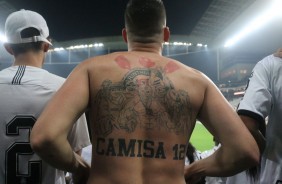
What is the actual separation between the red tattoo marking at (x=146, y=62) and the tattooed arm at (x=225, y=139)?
28 cm

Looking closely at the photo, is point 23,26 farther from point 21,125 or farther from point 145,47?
point 145,47

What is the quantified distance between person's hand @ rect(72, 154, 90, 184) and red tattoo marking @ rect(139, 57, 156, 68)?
0.53 meters

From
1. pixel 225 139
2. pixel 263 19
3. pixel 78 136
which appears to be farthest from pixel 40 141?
pixel 263 19

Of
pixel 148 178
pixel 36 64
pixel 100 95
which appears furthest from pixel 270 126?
pixel 36 64

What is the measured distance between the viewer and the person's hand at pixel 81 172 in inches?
59.5

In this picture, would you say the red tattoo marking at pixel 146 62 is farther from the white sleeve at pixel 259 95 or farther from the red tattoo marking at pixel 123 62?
the white sleeve at pixel 259 95

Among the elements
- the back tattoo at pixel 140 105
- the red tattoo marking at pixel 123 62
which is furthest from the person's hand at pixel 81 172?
the red tattoo marking at pixel 123 62

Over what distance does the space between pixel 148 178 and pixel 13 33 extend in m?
1.22

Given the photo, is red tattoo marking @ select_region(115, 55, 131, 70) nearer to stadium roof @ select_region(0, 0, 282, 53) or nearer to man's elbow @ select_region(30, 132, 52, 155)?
man's elbow @ select_region(30, 132, 52, 155)

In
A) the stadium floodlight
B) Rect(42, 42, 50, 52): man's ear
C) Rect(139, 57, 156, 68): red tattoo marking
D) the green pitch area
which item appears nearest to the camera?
Rect(139, 57, 156, 68): red tattoo marking

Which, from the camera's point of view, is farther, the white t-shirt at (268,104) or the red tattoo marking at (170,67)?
the white t-shirt at (268,104)

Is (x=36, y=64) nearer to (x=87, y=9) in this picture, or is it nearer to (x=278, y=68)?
(x=278, y=68)

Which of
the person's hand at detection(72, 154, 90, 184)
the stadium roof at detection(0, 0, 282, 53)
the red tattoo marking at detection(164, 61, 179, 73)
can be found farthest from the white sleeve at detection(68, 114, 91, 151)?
the stadium roof at detection(0, 0, 282, 53)

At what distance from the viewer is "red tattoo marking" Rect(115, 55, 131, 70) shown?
60.3 inches
